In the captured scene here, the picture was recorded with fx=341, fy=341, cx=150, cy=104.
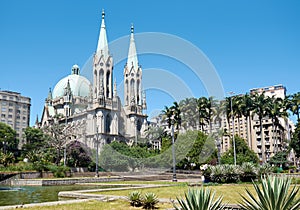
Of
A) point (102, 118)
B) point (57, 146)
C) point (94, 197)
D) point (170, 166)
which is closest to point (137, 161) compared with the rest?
point (170, 166)

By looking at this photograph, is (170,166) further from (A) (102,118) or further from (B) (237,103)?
(A) (102,118)

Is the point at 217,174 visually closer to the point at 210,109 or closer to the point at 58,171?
the point at 58,171

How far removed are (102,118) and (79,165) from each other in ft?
74.8

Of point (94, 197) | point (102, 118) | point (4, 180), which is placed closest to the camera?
point (94, 197)

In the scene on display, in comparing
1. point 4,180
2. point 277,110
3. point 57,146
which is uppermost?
point 277,110

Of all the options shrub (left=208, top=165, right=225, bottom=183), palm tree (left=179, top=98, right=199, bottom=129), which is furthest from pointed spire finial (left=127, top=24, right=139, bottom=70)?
shrub (left=208, top=165, right=225, bottom=183)

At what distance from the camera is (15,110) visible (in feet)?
407

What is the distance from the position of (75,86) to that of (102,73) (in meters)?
21.6

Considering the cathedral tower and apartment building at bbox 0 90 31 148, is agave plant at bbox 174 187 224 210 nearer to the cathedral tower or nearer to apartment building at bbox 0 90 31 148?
the cathedral tower

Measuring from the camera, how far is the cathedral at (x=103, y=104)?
287ft

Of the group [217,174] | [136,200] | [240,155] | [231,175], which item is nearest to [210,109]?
[240,155]

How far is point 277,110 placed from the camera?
208 feet

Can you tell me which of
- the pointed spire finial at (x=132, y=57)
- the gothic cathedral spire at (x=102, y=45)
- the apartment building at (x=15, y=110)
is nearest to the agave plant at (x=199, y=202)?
the gothic cathedral spire at (x=102, y=45)

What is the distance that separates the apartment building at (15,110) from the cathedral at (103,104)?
17946 millimetres
